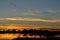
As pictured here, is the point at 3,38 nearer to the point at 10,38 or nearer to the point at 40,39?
the point at 10,38

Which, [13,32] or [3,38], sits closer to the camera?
[3,38]

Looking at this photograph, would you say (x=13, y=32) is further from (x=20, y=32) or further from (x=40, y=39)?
(x=40, y=39)

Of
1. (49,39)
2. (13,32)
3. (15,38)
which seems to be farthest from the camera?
(13,32)

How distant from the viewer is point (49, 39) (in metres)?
25.7

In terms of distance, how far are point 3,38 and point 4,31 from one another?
6788 mm

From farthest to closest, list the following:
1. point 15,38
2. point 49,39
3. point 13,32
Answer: point 13,32 → point 15,38 → point 49,39

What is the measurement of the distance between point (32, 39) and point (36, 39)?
52 cm

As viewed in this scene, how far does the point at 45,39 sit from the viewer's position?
84.8ft

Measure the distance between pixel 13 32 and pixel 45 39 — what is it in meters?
7.62

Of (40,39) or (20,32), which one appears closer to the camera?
(40,39)

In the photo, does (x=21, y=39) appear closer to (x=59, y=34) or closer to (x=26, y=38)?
(x=26, y=38)

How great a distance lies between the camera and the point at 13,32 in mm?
32062


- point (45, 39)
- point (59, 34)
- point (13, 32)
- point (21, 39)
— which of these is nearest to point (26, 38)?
point (21, 39)

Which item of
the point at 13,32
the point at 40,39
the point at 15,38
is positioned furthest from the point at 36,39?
the point at 13,32
